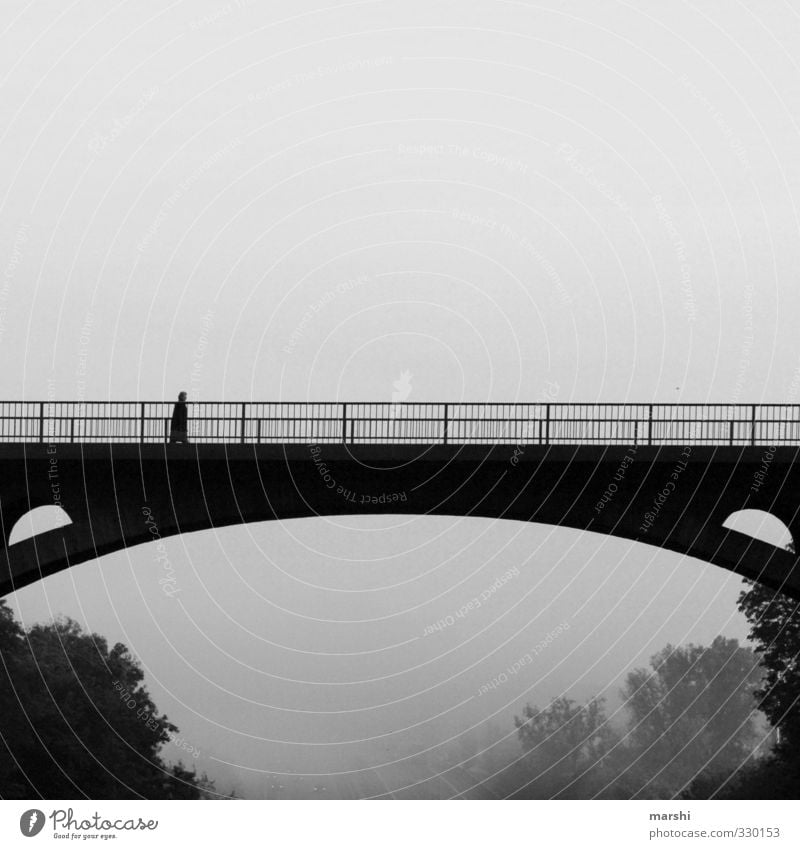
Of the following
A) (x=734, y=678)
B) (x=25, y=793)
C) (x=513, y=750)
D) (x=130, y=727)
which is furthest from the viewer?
(x=513, y=750)

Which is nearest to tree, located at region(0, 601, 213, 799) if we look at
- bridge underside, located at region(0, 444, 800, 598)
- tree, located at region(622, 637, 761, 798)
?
bridge underside, located at region(0, 444, 800, 598)

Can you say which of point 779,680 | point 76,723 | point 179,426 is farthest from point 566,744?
point 179,426

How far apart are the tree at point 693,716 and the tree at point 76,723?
36503 mm

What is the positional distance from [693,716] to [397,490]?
80.0m

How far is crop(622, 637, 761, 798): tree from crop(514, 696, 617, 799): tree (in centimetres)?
372

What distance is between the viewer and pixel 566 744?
419 feet

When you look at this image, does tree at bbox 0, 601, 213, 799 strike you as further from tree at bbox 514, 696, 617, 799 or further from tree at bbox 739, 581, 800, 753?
tree at bbox 514, 696, 617, 799

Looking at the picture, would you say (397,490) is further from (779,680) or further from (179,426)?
(779,680)

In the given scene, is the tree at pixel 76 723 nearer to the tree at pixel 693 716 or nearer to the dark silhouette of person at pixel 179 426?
the dark silhouette of person at pixel 179 426

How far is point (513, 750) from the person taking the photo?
140m

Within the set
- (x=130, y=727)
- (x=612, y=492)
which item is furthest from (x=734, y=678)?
(x=612, y=492)

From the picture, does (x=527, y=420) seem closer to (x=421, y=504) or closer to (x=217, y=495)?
(x=421, y=504)
